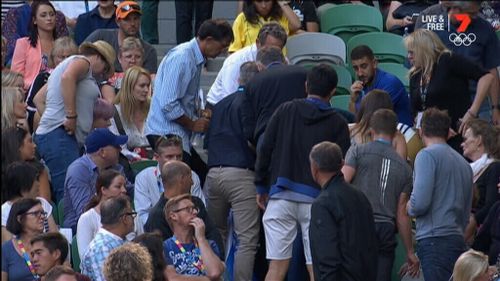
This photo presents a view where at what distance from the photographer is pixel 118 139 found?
10438mm

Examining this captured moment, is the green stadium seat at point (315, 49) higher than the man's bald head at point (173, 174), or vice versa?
the man's bald head at point (173, 174)

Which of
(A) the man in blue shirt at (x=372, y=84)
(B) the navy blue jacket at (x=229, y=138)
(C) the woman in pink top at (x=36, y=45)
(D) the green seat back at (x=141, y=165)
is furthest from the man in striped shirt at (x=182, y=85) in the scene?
(C) the woman in pink top at (x=36, y=45)

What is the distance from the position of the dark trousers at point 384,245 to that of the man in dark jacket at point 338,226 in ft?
2.68

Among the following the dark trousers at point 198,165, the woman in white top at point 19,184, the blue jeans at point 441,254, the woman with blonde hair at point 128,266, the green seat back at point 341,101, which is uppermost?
the woman with blonde hair at point 128,266

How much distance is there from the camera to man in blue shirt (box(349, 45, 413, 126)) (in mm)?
11664

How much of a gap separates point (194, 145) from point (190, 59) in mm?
1326

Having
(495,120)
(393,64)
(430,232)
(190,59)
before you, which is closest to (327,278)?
(430,232)

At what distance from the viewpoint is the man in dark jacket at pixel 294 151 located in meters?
9.78

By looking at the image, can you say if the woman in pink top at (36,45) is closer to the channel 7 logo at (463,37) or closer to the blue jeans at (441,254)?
the channel 7 logo at (463,37)

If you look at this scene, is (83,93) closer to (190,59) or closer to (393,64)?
(190,59)

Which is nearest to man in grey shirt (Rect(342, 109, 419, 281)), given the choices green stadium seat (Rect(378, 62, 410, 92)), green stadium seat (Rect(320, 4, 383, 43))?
green stadium seat (Rect(378, 62, 410, 92))

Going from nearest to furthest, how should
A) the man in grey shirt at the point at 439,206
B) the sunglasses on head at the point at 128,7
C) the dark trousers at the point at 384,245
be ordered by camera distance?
the man in grey shirt at the point at 439,206 < the dark trousers at the point at 384,245 < the sunglasses on head at the point at 128,7

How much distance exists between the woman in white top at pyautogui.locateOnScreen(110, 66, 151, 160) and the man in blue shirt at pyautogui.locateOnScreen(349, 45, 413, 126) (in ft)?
5.86

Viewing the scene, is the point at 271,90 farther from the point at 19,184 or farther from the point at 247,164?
the point at 19,184
